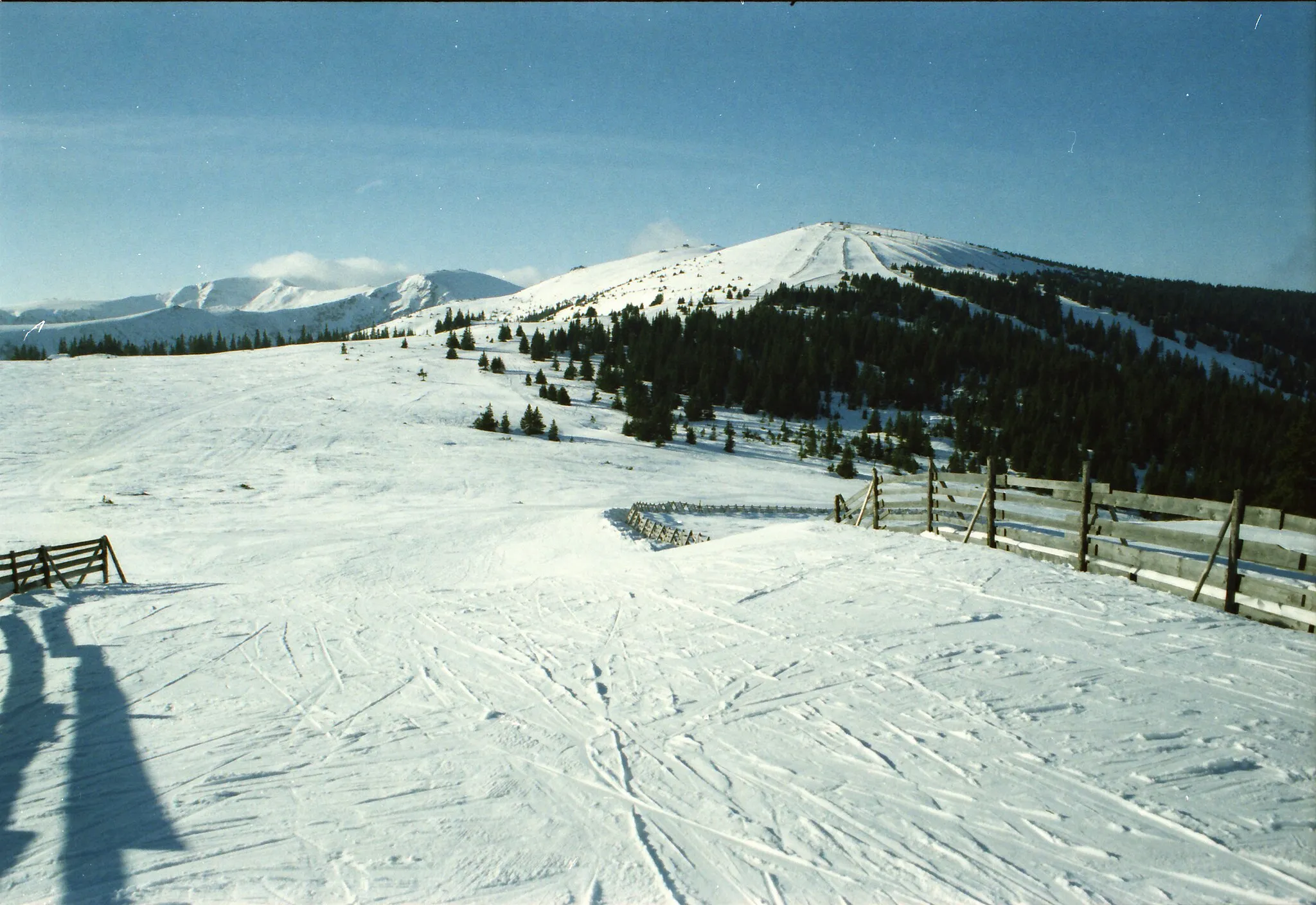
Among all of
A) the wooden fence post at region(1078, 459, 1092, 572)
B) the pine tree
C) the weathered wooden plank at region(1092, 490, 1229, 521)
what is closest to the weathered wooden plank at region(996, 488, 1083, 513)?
the wooden fence post at region(1078, 459, 1092, 572)

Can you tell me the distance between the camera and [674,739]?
607 cm

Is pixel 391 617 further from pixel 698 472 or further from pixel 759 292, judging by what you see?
pixel 759 292

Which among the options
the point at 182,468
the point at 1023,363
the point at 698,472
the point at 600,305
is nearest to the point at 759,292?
the point at 600,305

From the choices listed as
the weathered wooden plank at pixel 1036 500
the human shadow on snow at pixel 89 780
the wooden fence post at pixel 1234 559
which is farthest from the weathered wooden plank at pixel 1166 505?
the human shadow on snow at pixel 89 780

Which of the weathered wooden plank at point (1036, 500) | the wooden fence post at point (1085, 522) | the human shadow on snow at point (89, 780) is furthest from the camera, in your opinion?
the weathered wooden plank at point (1036, 500)

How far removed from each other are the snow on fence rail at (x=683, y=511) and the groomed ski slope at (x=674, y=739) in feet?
21.3

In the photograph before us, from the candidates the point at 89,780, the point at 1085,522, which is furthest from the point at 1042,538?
the point at 89,780

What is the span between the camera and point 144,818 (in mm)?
4930

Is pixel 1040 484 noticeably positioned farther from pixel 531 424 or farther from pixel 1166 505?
pixel 531 424

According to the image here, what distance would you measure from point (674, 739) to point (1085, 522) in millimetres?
8327

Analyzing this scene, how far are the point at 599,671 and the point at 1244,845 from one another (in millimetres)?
5559

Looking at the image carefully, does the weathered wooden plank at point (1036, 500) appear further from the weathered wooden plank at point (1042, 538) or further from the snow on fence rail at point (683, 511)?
the snow on fence rail at point (683, 511)

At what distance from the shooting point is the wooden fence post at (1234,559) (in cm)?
864

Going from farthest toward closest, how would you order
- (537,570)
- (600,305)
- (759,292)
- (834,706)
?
(600,305)
(759,292)
(537,570)
(834,706)
